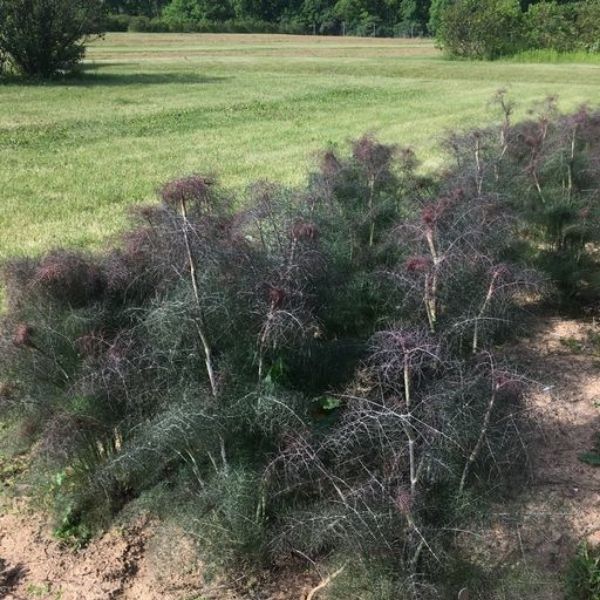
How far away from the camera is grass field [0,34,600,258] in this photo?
8547 millimetres

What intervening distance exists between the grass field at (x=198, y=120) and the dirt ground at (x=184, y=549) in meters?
2.18

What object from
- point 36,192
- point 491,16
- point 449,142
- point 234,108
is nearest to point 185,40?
point 491,16

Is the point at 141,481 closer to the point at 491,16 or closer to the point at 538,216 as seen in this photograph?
the point at 538,216

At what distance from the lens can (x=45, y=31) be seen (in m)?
19.9

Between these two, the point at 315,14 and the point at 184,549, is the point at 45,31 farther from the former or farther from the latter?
the point at 315,14

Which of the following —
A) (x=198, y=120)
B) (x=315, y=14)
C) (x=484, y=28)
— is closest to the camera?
(x=198, y=120)

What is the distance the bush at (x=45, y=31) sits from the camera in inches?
768

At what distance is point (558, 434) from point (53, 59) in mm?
21018

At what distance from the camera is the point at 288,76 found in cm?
2452

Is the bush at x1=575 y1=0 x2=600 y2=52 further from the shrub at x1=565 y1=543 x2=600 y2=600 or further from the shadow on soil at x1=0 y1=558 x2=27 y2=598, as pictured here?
the shadow on soil at x1=0 y1=558 x2=27 y2=598

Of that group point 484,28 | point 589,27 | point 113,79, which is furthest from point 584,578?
point 589,27

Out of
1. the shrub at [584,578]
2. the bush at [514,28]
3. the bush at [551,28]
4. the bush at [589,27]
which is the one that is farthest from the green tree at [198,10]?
the shrub at [584,578]

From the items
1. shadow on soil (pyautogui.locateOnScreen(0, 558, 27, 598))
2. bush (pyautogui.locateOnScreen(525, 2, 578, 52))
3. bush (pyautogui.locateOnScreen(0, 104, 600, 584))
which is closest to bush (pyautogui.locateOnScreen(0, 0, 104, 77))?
bush (pyautogui.locateOnScreen(0, 104, 600, 584))

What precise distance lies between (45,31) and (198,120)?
829cm
